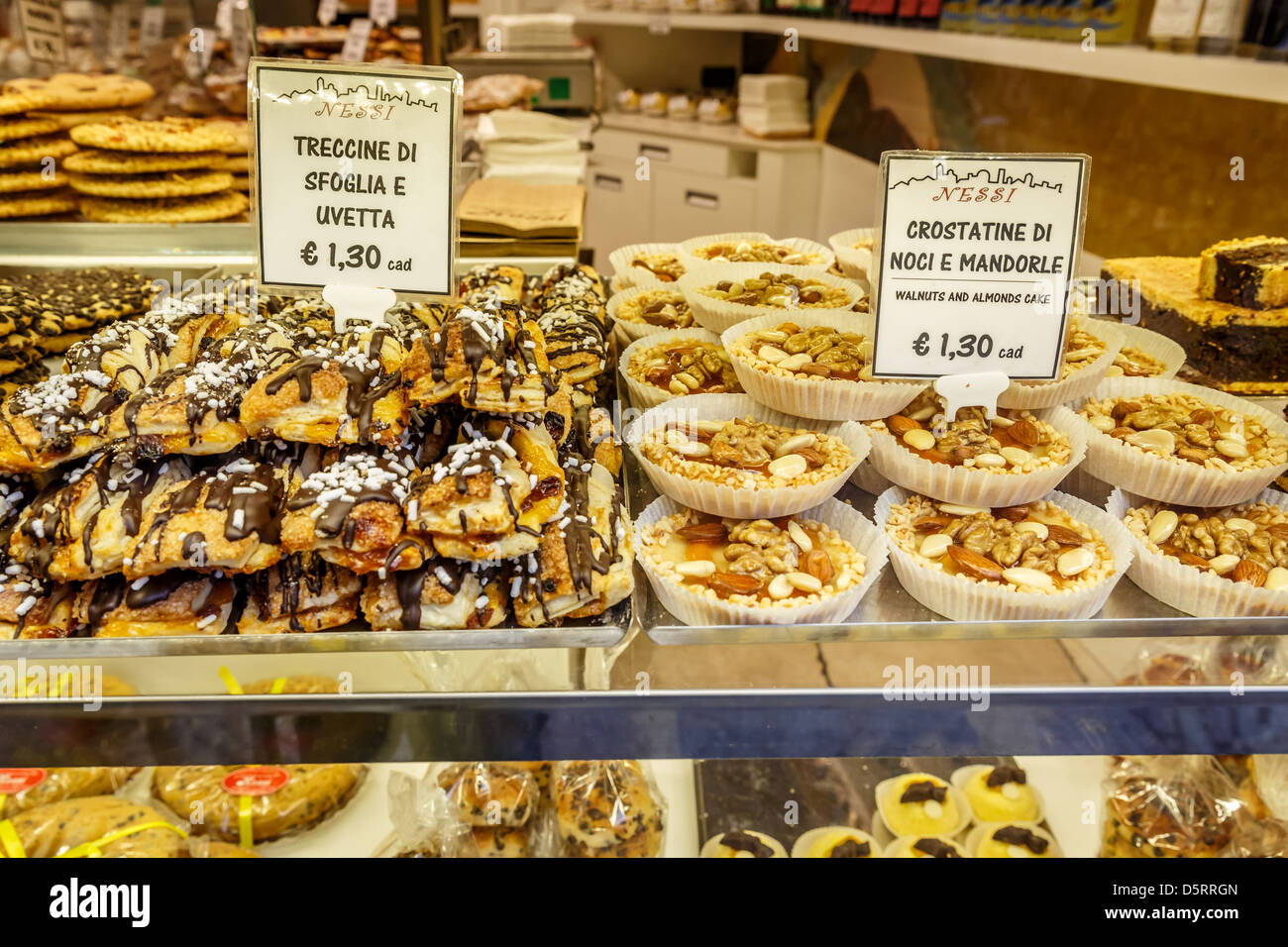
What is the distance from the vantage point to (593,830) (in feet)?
6.44

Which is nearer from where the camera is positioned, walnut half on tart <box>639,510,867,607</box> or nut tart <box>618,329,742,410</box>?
walnut half on tart <box>639,510,867,607</box>

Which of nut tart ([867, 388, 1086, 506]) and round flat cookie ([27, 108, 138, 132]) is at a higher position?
round flat cookie ([27, 108, 138, 132])

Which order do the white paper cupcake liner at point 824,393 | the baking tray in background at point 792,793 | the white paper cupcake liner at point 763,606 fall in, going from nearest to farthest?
the white paper cupcake liner at point 763,606
the white paper cupcake liner at point 824,393
the baking tray in background at point 792,793

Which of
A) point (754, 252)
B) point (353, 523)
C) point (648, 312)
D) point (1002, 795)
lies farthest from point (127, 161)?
point (1002, 795)

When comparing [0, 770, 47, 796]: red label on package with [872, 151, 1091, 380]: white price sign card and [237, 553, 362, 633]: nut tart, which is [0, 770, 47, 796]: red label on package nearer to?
[237, 553, 362, 633]: nut tart

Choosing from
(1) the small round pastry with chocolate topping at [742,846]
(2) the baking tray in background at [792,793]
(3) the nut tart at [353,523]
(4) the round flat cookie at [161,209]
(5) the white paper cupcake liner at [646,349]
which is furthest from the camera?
(4) the round flat cookie at [161,209]

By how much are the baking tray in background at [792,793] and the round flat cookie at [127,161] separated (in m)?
2.35

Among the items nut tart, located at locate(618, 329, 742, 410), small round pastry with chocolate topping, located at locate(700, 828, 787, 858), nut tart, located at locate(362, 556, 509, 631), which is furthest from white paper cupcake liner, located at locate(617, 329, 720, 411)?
small round pastry with chocolate topping, located at locate(700, 828, 787, 858)

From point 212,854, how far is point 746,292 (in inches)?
62.9

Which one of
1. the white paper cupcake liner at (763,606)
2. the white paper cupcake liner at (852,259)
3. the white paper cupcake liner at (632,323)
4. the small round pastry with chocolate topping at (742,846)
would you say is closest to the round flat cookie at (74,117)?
the white paper cupcake liner at (632,323)

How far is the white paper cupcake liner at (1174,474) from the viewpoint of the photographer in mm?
1474

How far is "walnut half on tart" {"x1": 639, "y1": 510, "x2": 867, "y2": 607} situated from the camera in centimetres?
130

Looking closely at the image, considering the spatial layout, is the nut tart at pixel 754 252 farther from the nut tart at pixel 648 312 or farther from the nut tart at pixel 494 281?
the nut tart at pixel 494 281

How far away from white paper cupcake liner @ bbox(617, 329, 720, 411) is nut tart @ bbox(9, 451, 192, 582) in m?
0.83
